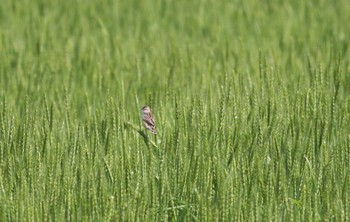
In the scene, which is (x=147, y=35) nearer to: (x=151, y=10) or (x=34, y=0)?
(x=151, y=10)

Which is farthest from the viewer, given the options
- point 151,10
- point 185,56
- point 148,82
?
point 151,10

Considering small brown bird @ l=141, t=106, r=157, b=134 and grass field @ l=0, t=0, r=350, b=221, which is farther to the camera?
small brown bird @ l=141, t=106, r=157, b=134

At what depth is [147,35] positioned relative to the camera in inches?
259

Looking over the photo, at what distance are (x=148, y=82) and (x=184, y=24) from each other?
5.91 ft

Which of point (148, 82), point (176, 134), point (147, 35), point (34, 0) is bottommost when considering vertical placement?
point (176, 134)

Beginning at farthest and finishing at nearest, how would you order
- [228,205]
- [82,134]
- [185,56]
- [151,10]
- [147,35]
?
[151,10]
[147,35]
[185,56]
[82,134]
[228,205]

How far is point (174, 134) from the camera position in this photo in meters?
3.60

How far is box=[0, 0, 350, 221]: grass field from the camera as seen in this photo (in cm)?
319

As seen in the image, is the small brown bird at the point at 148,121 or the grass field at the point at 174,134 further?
the small brown bird at the point at 148,121

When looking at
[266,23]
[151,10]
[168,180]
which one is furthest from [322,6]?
[168,180]

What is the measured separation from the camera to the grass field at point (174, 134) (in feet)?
10.5

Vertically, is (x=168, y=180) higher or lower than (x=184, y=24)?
lower

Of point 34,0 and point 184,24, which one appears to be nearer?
point 184,24

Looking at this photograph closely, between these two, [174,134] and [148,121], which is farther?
[148,121]
